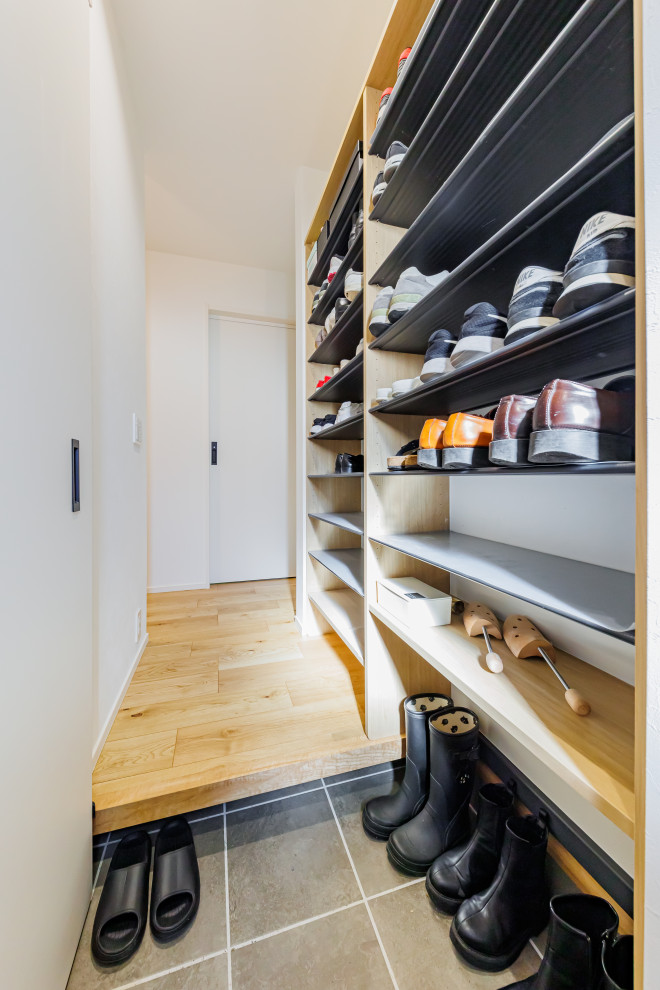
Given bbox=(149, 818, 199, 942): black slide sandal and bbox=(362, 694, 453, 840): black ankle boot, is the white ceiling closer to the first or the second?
bbox=(362, 694, 453, 840): black ankle boot

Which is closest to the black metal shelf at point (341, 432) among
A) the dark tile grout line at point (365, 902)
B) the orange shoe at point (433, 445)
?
the orange shoe at point (433, 445)

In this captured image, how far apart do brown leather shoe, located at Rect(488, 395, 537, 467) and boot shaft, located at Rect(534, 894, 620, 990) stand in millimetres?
783

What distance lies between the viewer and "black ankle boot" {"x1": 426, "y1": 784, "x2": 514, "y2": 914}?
801 millimetres

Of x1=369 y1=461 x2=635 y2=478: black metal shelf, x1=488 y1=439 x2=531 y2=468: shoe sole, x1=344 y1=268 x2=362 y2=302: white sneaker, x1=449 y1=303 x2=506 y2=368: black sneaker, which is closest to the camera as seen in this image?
x1=369 y1=461 x2=635 y2=478: black metal shelf

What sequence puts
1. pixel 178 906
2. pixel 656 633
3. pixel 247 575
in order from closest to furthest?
pixel 656 633
pixel 178 906
pixel 247 575

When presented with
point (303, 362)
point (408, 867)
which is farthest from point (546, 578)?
point (303, 362)

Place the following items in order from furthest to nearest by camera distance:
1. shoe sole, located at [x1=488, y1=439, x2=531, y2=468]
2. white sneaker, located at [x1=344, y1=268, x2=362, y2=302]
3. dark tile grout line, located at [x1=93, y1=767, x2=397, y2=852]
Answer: white sneaker, located at [x1=344, y1=268, x2=362, y2=302] < dark tile grout line, located at [x1=93, y1=767, x2=397, y2=852] < shoe sole, located at [x1=488, y1=439, x2=531, y2=468]

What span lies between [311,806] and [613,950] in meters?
0.74

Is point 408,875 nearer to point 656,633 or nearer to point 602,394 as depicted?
point 656,633

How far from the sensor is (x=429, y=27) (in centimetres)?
75

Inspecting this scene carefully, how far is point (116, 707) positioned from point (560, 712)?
1.30m

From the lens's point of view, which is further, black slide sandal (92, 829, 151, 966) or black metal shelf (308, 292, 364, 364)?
black metal shelf (308, 292, 364, 364)

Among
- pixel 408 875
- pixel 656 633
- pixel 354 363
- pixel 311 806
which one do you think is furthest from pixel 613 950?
pixel 354 363

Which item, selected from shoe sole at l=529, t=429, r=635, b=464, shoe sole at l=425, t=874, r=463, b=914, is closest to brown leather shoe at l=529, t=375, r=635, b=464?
shoe sole at l=529, t=429, r=635, b=464
